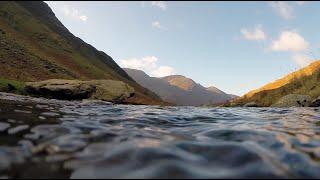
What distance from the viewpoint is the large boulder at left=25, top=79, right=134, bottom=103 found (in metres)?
24.0

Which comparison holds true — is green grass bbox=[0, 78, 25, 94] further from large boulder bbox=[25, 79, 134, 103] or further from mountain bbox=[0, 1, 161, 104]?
mountain bbox=[0, 1, 161, 104]

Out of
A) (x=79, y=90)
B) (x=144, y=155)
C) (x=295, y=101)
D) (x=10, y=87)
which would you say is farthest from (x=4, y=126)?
(x=295, y=101)

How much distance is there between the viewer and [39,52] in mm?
47938

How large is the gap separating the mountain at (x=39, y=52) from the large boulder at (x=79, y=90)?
22.1 feet

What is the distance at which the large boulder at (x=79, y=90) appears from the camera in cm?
2397

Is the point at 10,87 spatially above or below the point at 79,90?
below

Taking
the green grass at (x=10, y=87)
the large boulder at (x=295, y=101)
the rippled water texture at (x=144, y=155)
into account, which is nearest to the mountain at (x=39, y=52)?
the green grass at (x=10, y=87)

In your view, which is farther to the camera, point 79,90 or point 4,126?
point 79,90

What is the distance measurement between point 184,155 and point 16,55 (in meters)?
38.5

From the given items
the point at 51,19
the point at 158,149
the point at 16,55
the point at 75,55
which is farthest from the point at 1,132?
the point at 51,19

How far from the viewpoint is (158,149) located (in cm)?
395

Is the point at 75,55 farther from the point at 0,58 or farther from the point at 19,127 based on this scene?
the point at 19,127

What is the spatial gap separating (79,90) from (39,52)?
25416mm

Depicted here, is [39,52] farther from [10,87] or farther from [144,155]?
[144,155]
